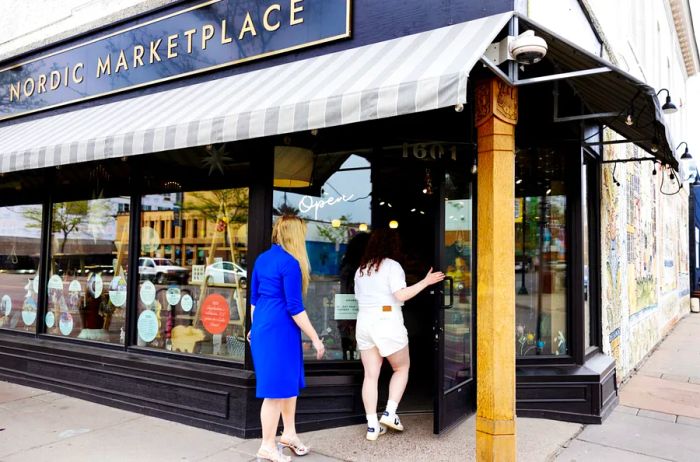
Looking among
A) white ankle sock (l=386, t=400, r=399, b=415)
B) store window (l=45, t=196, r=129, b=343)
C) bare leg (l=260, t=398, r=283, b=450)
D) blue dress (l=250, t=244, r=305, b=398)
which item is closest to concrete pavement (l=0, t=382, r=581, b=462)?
white ankle sock (l=386, t=400, r=399, b=415)

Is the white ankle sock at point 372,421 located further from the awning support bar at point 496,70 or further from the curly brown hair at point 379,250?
the awning support bar at point 496,70

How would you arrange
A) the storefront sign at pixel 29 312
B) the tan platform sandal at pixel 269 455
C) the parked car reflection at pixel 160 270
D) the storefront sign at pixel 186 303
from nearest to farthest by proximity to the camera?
the tan platform sandal at pixel 269 455 < the storefront sign at pixel 186 303 < the parked car reflection at pixel 160 270 < the storefront sign at pixel 29 312

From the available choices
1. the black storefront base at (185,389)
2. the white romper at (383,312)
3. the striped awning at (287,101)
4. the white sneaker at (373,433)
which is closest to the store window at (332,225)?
the black storefront base at (185,389)

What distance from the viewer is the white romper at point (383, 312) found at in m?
4.78

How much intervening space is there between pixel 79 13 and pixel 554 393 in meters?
7.37

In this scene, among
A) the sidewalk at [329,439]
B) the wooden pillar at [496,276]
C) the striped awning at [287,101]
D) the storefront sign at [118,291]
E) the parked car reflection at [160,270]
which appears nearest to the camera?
the striped awning at [287,101]

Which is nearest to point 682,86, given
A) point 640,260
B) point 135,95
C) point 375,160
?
point 640,260

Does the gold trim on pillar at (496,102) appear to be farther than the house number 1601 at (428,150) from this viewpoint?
No

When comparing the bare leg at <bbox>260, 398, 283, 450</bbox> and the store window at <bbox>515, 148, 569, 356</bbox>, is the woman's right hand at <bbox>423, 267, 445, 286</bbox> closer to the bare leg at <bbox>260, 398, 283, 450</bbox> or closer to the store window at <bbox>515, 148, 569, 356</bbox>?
the bare leg at <bbox>260, 398, 283, 450</bbox>

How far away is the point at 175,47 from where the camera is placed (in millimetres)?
5996

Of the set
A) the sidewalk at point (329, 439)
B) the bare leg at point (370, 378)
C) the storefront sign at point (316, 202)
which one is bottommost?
the sidewalk at point (329, 439)

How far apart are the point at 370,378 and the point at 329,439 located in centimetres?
64

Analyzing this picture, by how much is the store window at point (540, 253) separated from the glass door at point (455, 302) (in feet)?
2.72

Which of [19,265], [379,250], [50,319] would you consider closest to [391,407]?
[379,250]
